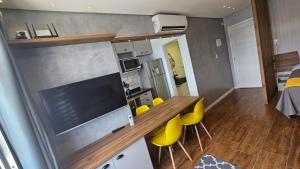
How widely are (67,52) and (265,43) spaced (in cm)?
450

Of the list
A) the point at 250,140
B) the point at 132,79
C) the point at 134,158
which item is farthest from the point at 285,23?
the point at 134,158

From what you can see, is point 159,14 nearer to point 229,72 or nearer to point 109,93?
point 109,93

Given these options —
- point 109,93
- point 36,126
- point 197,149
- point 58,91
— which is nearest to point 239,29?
point 197,149

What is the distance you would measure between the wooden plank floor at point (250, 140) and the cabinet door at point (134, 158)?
2.06ft

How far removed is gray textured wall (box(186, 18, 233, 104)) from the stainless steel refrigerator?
140cm

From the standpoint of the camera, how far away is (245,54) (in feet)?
17.4

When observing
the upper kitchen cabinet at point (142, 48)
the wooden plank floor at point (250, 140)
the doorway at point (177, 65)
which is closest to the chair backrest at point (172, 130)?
the wooden plank floor at point (250, 140)

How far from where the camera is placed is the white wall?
13.2 ft

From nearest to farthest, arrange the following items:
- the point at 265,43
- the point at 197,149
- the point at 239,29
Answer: the point at 197,149
the point at 265,43
the point at 239,29

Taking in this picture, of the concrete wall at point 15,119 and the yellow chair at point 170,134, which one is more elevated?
the concrete wall at point 15,119

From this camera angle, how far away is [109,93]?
2.24m

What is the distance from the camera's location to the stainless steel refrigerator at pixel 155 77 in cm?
503

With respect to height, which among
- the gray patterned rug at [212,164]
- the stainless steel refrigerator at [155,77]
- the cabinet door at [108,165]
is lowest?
the gray patterned rug at [212,164]

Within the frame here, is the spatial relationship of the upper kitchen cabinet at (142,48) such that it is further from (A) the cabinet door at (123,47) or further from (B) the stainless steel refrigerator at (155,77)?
(B) the stainless steel refrigerator at (155,77)
